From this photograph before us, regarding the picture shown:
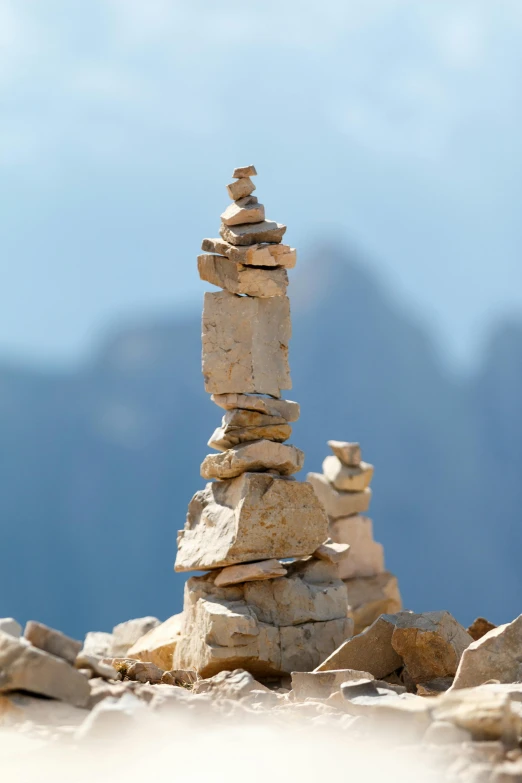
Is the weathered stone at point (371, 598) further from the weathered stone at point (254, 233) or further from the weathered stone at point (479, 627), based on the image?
the weathered stone at point (254, 233)

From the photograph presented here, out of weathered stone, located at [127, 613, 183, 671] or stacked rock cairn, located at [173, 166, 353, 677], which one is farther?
weathered stone, located at [127, 613, 183, 671]

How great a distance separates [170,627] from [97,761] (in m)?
5.04

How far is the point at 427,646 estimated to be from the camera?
671 cm

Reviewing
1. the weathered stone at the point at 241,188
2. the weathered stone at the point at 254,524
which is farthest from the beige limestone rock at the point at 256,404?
the weathered stone at the point at 241,188

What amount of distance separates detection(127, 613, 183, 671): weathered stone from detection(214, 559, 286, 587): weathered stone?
31.5 inches

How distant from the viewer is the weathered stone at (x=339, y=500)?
45.8ft

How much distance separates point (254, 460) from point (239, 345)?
3.40 ft

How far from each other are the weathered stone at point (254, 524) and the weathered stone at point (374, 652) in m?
1.30

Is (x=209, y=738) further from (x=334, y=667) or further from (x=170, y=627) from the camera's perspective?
(x=170, y=627)

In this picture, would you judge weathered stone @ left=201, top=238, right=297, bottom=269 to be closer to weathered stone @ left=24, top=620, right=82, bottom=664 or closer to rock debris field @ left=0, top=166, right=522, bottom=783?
rock debris field @ left=0, top=166, right=522, bottom=783

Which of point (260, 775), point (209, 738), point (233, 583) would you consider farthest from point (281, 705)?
point (233, 583)

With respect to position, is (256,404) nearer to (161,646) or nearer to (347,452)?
(161,646)

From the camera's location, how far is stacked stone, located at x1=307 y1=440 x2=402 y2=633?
13.8 meters

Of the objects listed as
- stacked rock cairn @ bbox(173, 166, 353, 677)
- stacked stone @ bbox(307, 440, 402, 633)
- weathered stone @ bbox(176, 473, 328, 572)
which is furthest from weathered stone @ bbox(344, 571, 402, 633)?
weathered stone @ bbox(176, 473, 328, 572)
